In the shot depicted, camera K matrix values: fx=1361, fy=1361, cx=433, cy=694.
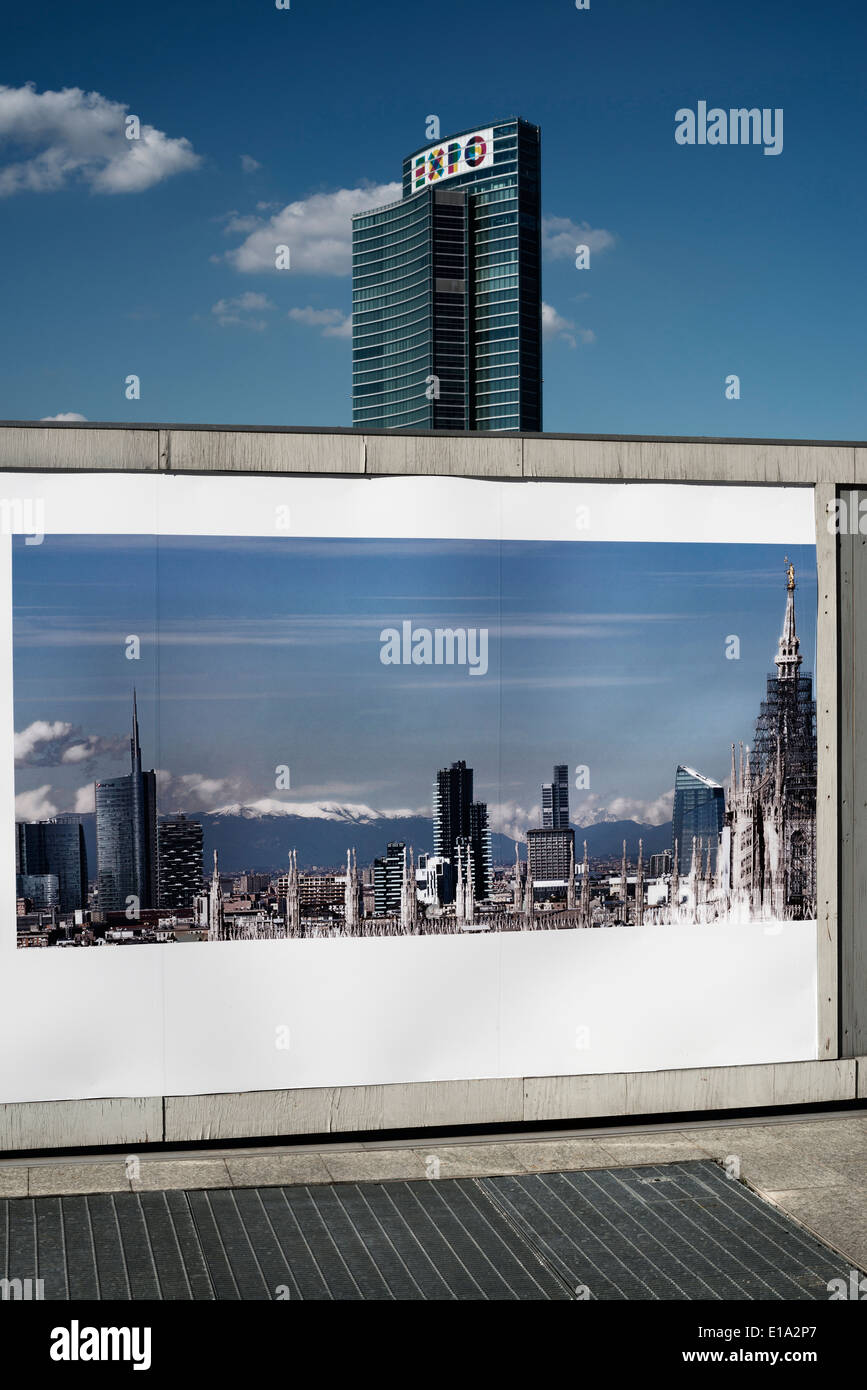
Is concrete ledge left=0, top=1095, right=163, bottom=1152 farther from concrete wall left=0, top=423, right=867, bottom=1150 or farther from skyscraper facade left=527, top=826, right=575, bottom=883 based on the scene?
skyscraper facade left=527, top=826, right=575, bottom=883

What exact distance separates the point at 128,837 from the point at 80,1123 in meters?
1.54

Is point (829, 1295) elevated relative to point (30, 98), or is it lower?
lower

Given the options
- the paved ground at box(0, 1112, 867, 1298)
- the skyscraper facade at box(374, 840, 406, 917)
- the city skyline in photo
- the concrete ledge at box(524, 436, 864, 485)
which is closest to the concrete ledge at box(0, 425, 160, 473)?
the city skyline in photo

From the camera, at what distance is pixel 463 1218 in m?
6.21

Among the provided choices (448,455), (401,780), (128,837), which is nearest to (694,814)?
(401,780)

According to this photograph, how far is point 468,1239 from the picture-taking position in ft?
19.5

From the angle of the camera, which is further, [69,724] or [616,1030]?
[616,1030]

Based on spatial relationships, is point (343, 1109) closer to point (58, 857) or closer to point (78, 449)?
point (58, 857)

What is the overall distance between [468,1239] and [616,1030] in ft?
6.82

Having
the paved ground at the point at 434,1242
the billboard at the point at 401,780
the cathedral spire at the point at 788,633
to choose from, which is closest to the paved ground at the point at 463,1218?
the paved ground at the point at 434,1242
